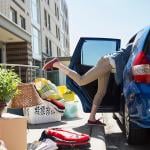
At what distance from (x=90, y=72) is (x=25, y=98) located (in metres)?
1.14

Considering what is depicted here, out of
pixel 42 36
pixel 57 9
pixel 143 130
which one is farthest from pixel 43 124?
pixel 57 9

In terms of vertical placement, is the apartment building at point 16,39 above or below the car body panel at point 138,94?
above

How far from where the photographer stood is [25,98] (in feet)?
21.0

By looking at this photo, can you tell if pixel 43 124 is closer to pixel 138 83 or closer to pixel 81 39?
pixel 81 39

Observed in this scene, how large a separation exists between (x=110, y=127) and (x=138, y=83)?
2.81 m

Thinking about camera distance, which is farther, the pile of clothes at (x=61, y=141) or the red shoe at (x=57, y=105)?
the red shoe at (x=57, y=105)

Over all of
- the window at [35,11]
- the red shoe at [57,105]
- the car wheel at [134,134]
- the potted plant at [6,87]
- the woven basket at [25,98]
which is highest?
the window at [35,11]

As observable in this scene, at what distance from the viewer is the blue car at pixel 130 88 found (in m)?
5.39

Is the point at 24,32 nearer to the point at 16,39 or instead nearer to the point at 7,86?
the point at 16,39

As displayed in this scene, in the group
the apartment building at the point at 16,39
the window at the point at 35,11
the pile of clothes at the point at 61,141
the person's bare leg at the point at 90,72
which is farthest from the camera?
the window at the point at 35,11

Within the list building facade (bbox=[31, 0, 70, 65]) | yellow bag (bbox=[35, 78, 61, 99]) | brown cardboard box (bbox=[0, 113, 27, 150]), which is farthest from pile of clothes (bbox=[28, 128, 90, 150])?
building facade (bbox=[31, 0, 70, 65])

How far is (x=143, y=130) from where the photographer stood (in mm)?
5879

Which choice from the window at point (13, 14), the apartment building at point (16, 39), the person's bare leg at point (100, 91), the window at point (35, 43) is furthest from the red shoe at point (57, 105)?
the window at point (35, 43)

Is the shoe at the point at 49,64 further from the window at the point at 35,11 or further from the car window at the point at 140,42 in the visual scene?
the window at the point at 35,11
